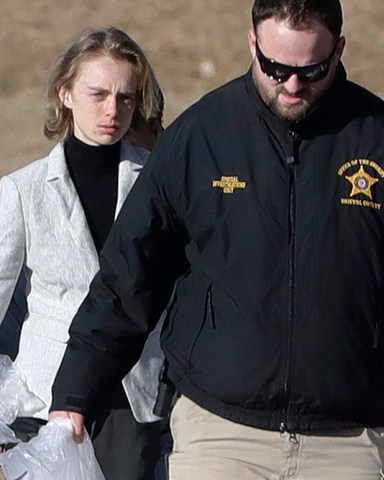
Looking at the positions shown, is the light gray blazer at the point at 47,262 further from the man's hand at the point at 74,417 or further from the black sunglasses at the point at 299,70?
the black sunglasses at the point at 299,70

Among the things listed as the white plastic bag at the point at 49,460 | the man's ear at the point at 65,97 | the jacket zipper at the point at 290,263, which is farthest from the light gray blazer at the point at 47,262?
the jacket zipper at the point at 290,263

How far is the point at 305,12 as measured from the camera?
12.1 feet

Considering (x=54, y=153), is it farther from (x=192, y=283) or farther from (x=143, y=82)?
(x=192, y=283)

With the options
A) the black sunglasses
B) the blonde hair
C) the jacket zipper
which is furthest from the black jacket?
the blonde hair

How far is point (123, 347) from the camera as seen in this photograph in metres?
3.99

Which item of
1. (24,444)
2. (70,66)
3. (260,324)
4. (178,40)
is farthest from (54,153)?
(178,40)

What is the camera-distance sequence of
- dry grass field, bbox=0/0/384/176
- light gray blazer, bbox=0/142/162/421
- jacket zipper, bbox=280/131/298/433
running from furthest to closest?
dry grass field, bbox=0/0/384/176
light gray blazer, bbox=0/142/162/421
jacket zipper, bbox=280/131/298/433

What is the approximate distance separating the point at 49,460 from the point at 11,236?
0.91m

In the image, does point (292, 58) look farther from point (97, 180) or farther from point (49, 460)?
point (97, 180)

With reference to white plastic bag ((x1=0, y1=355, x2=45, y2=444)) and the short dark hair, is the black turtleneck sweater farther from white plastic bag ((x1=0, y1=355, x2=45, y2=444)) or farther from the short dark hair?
the short dark hair

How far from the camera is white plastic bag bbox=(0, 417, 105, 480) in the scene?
4066 millimetres

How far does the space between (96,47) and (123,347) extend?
53.2 inches

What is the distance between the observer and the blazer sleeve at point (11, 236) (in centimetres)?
482

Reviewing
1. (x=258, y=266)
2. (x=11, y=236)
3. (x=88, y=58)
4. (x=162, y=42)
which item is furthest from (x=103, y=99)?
(x=162, y=42)
